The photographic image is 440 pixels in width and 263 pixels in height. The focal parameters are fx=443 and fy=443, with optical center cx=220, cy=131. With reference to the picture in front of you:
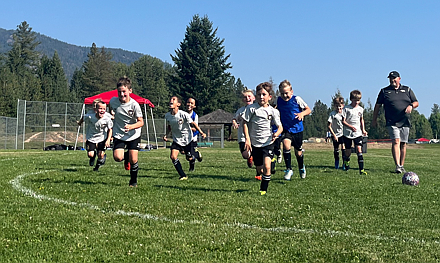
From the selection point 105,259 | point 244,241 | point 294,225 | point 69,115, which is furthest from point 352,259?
point 69,115

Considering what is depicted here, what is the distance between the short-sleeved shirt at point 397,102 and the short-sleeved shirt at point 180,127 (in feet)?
16.8

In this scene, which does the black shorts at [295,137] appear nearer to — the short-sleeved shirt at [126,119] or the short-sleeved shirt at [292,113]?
the short-sleeved shirt at [292,113]

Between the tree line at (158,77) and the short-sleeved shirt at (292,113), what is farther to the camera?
the tree line at (158,77)

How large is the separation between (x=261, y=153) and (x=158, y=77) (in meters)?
117

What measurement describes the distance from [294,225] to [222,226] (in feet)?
2.60

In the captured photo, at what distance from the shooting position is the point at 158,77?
122 metres

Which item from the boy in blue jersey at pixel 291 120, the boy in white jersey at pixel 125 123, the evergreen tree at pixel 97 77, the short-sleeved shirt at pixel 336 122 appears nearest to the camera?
the boy in white jersey at pixel 125 123

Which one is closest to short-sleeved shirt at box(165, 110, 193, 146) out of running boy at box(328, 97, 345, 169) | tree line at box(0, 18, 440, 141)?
running boy at box(328, 97, 345, 169)

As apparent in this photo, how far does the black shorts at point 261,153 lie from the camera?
7.24 metres

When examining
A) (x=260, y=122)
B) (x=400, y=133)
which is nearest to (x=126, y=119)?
(x=260, y=122)

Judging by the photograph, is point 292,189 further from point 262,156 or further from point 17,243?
point 17,243

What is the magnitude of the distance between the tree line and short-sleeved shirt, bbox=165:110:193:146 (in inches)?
2215

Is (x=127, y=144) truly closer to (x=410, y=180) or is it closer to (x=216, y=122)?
(x=410, y=180)

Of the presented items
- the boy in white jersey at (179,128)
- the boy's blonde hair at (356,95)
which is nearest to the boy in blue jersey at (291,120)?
the boy in white jersey at (179,128)
